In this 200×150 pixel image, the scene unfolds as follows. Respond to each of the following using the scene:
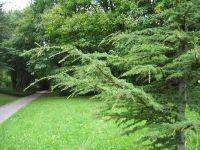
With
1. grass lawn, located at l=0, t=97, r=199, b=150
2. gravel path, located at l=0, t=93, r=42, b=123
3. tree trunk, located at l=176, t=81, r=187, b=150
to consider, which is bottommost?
gravel path, located at l=0, t=93, r=42, b=123

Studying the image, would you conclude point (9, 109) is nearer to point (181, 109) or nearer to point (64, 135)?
point (64, 135)

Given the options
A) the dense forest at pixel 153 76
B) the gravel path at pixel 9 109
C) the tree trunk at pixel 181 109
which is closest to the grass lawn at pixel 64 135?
the gravel path at pixel 9 109

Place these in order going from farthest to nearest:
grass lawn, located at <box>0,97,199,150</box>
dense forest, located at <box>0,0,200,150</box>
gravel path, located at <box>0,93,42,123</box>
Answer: gravel path, located at <box>0,93,42,123</box>
grass lawn, located at <box>0,97,199,150</box>
dense forest, located at <box>0,0,200,150</box>

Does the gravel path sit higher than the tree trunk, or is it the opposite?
the tree trunk

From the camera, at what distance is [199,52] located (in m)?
4.55

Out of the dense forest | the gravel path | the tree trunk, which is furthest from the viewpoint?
the gravel path

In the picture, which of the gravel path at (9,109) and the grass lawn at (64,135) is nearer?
the grass lawn at (64,135)

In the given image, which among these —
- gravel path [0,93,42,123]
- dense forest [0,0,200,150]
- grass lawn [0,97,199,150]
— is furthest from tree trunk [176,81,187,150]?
gravel path [0,93,42,123]

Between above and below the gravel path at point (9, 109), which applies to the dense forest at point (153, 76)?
above

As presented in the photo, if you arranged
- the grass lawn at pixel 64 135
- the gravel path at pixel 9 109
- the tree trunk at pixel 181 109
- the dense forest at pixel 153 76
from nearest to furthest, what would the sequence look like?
the dense forest at pixel 153 76 → the tree trunk at pixel 181 109 → the grass lawn at pixel 64 135 → the gravel path at pixel 9 109

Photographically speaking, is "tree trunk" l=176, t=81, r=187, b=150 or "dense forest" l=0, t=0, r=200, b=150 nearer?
"dense forest" l=0, t=0, r=200, b=150

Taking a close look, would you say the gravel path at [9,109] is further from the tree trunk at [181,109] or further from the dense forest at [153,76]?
the tree trunk at [181,109]

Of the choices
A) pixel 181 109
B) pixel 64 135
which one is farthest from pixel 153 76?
pixel 64 135

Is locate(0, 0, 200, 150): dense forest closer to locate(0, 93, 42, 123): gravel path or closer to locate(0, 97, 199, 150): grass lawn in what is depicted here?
locate(0, 97, 199, 150): grass lawn
